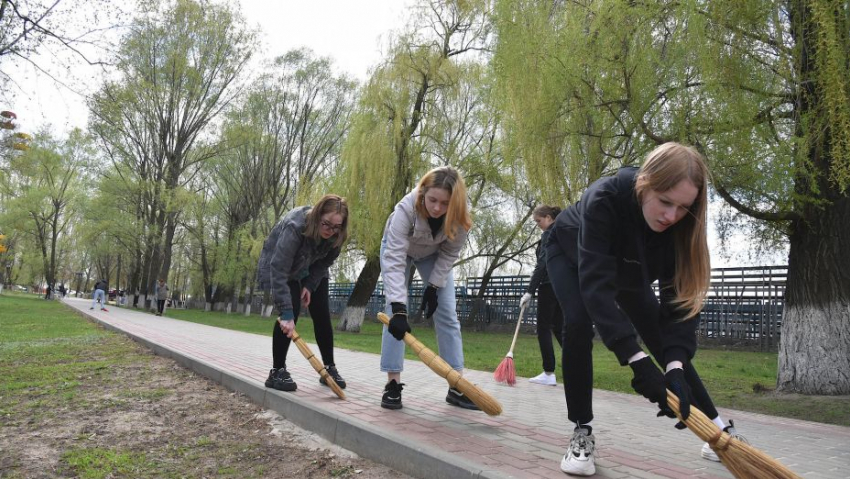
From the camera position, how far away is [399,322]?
12.2 feet

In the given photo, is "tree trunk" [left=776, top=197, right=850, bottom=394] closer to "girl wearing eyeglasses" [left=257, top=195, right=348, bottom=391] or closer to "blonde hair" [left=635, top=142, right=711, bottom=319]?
"blonde hair" [left=635, top=142, right=711, bottom=319]

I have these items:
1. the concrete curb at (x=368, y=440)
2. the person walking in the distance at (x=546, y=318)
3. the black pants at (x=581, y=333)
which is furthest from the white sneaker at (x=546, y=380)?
the black pants at (x=581, y=333)

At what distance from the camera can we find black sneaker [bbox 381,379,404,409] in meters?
4.06

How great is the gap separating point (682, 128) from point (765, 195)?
3.71 feet

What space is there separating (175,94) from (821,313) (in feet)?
84.6

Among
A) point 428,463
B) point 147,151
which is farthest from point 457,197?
point 147,151

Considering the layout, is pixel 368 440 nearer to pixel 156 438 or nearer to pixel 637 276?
pixel 156 438

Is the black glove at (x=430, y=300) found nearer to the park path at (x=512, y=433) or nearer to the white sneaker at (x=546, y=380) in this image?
the park path at (x=512, y=433)

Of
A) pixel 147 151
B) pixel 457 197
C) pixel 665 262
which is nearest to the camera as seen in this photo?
pixel 665 262

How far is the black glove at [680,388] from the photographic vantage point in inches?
92.8

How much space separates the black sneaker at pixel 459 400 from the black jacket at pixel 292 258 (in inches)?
55.3

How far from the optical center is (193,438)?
3.82 m

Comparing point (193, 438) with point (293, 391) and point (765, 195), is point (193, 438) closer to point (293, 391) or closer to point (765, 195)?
point (293, 391)

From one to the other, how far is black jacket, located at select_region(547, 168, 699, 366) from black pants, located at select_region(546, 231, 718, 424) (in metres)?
0.06
